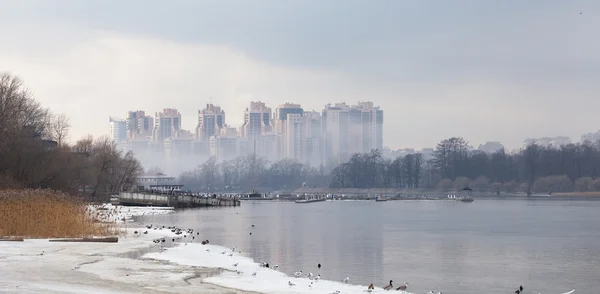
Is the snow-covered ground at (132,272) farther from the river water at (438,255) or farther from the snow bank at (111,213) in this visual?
the snow bank at (111,213)

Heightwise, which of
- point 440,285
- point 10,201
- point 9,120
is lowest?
point 440,285

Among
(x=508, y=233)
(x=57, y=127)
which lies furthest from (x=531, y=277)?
(x=57, y=127)

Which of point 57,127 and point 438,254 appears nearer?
point 438,254

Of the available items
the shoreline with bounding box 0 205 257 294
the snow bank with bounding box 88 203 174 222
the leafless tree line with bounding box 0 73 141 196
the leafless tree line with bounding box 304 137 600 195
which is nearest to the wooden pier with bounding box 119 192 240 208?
the leafless tree line with bounding box 0 73 141 196

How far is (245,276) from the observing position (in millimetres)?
22906

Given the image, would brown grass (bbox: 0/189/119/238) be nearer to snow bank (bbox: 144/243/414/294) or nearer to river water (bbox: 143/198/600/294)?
snow bank (bbox: 144/243/414/294)

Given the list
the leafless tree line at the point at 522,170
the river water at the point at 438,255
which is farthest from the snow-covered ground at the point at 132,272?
the leafless tree line at the point at 522,170

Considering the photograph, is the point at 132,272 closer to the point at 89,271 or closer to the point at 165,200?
the point at 89,271

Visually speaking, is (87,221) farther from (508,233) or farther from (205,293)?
(508,233)

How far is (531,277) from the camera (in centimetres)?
2675

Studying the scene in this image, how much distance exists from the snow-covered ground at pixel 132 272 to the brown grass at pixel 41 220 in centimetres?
191

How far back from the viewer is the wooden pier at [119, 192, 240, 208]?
289 ft

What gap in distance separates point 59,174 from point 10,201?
35.0m

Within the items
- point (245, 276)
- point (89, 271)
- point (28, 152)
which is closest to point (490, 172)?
point (28, 152)
